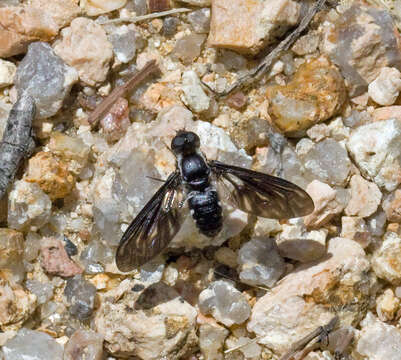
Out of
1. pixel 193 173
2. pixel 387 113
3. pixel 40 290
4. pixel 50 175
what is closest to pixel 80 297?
pixel 40 290

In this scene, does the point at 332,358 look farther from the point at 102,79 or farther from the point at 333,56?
the point at 102,79

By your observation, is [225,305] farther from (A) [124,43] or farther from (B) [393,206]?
(A) [124,43]

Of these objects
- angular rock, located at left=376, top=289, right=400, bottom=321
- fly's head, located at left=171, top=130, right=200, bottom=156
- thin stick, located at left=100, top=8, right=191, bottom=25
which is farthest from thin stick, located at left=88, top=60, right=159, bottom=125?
angular rock, located at left=376, top=289, right=400, bottom=321

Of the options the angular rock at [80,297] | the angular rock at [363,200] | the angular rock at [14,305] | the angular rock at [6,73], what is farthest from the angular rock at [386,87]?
the angular rock at [14,305]

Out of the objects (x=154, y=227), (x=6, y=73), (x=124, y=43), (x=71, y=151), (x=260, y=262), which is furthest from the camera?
(x=124, y=43)

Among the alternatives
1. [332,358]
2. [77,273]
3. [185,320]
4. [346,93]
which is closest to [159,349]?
[185,320]

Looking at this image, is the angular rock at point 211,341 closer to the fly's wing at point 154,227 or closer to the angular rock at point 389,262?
the fly's wing at point 154,227
